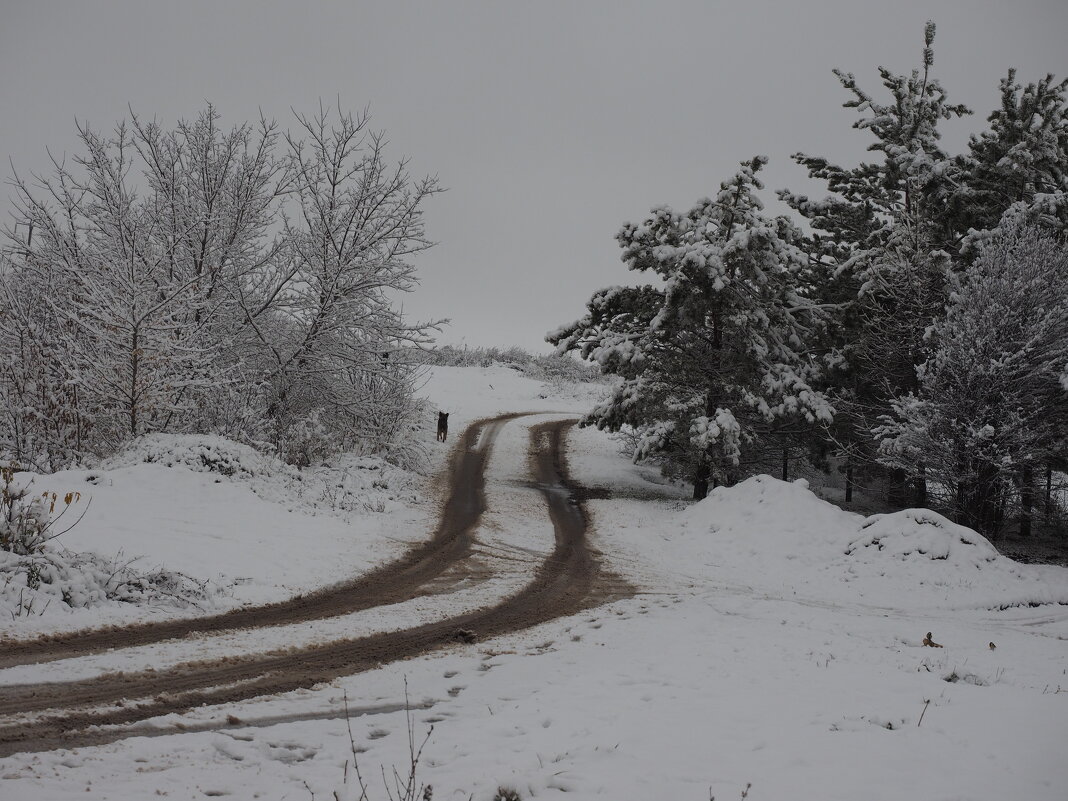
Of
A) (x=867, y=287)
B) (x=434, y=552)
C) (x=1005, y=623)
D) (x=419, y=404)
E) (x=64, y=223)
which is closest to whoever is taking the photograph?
(x=1005, y=623)

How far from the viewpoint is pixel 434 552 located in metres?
12.7

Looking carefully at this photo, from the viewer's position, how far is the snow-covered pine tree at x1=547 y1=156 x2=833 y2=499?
1766 centimetres

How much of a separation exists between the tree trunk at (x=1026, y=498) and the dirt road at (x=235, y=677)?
40.4 ft

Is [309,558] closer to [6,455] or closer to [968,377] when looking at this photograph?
[6,455]

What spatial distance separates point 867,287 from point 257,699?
744 inches

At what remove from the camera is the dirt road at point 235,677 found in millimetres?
4582

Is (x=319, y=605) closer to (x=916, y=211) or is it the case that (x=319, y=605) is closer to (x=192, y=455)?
(x=192, y=455)

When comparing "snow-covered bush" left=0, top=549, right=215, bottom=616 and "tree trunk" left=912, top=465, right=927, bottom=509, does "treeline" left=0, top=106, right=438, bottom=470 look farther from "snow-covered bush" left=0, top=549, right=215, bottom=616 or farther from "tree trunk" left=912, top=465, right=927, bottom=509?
"tree trunk" left=912, top=465, right=927, bottom=509

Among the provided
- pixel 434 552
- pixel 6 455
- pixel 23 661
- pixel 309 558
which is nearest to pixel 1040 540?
pixel 434 552

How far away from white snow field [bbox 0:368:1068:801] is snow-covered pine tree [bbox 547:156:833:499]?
4445mm

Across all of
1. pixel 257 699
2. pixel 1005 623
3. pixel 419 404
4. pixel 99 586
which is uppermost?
pixel 419 404

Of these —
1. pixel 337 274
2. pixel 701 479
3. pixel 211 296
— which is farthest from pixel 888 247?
pixel 211 296

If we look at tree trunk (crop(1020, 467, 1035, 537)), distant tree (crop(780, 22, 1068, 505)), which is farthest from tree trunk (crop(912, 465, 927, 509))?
tree trunk (crop(1020, 467, 1035, 537))

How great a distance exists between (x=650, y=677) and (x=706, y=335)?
47.8 feet
